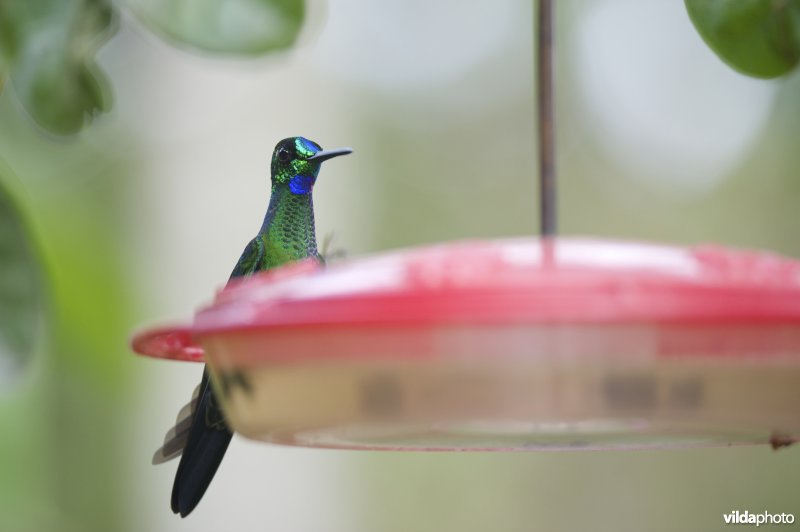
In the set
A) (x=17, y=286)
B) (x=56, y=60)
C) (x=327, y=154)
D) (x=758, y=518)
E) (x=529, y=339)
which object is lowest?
(x=758, y=518)

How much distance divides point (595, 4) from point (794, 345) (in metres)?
8.70

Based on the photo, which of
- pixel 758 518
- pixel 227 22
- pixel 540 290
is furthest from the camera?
pixel 758 518

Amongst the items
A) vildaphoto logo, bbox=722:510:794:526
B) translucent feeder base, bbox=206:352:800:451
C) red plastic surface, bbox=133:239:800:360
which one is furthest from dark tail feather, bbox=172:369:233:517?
vildaphoto logo, bbox=722:510:794:526

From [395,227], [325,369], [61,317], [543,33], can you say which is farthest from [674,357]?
[395,227]

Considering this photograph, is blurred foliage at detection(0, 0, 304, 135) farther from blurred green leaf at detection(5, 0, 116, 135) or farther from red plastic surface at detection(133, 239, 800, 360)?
red plastic surface at detection(133, 239, 800, 360)

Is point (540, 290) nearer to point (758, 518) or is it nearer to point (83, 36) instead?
point (83, 36)

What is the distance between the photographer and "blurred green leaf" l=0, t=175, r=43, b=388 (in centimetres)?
147

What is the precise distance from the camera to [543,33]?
3.68ft

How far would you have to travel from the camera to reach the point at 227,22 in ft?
4.63

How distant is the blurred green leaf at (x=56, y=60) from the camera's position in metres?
1.47

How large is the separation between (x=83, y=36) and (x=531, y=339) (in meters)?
1.02

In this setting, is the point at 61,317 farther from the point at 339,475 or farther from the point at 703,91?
the point at 703,91

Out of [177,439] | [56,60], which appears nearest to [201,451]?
[177,439]

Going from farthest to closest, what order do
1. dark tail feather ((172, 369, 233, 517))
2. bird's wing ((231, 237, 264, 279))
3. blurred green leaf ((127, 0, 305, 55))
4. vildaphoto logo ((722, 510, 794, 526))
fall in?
vildaphoto logo ((722, 510, 794, 526)) → bird's wing ((231, 237, 264, 279)) → dark tail feather ((172, 369, 233, 517)) → blurred green leaf ((127, 0, 305, 55))
